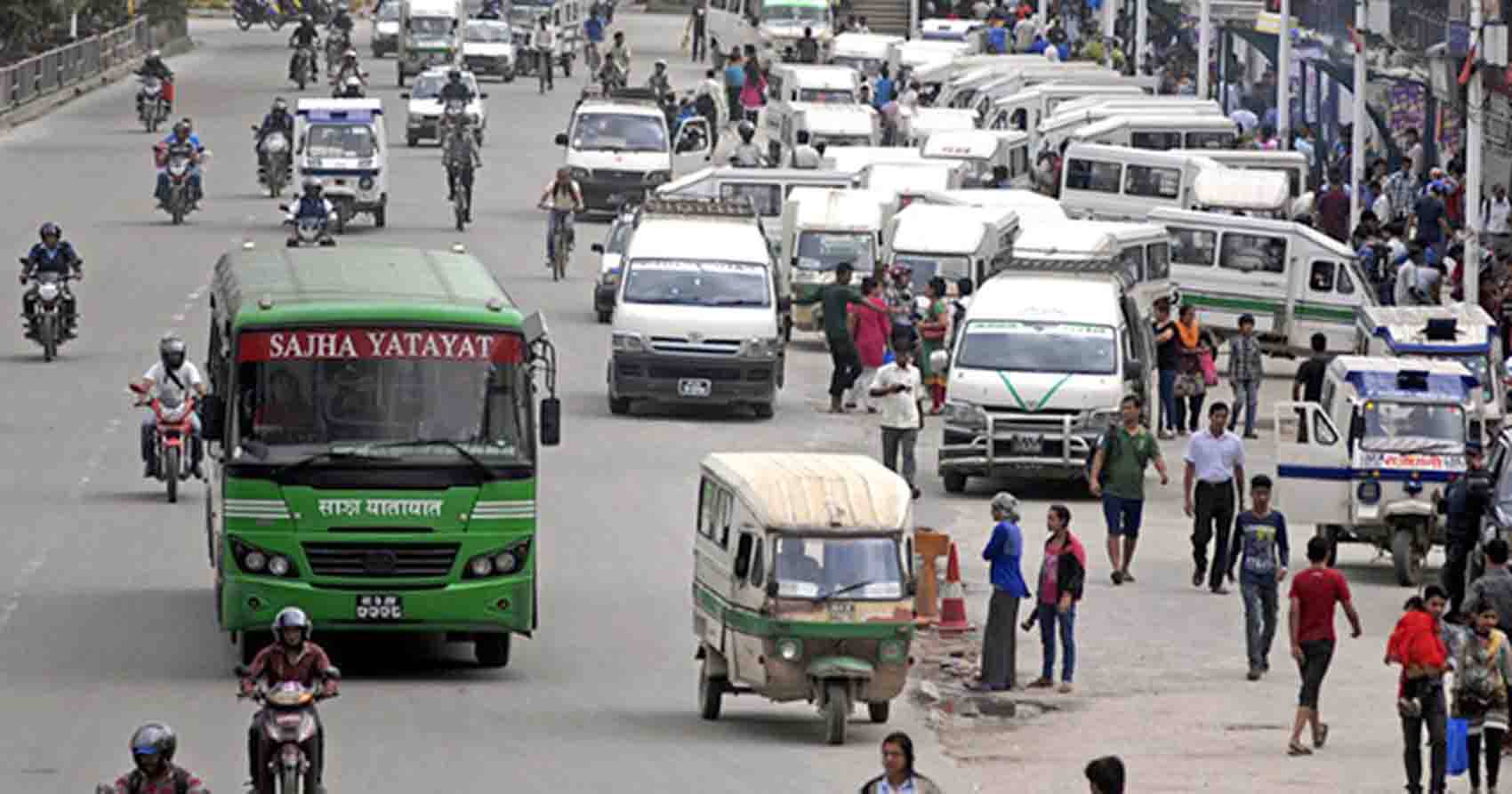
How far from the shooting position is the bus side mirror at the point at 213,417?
22781 mm

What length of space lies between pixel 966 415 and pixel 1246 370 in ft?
18.5

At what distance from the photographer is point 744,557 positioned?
70.9 feet

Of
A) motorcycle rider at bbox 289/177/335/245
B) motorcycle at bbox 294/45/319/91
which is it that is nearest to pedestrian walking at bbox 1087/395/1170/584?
motorcycle rider at bbox 289/177/335/245

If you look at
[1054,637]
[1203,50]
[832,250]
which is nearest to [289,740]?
[1054,637]

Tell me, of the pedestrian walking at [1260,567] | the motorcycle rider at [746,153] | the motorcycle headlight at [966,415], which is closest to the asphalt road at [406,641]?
the motorcycle headlight at [966,415]

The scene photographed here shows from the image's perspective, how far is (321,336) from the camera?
22.5 metres

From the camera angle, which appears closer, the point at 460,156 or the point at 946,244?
the point at 946,244

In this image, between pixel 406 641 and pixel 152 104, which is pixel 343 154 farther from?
pixel 406 641

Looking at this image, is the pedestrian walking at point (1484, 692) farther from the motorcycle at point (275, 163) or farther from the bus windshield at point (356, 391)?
the motorcycle at point (275, 163)

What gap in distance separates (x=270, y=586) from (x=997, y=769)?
481cm

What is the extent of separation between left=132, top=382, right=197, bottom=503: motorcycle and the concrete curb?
137 feet

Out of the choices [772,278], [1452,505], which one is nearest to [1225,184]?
[772,278]

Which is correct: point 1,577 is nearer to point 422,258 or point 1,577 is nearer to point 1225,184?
point 422,258

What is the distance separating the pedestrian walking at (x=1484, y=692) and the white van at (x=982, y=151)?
3566 cm
